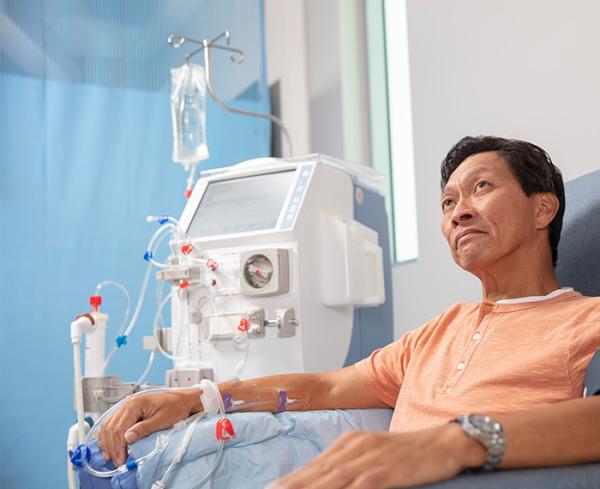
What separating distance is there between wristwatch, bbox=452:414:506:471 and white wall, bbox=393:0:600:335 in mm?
1442

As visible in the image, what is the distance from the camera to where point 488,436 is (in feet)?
2.97

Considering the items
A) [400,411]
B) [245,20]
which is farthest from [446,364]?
[245,20]

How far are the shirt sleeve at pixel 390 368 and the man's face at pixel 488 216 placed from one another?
197 mm

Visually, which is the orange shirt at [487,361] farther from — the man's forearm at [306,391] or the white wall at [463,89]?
the white wall at [463,89]

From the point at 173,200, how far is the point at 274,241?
56.3 inches

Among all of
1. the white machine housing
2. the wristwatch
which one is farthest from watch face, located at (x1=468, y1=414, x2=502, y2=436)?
the white machine housing

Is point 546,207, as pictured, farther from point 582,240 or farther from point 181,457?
point 181,457

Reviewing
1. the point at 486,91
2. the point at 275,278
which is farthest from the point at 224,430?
the point at 486,91

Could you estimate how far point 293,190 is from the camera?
6.92 feet

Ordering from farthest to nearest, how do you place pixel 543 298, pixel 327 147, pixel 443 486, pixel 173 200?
1. pixel 327 147
2. pixel 173 200
3. pixel 543 298
4. pixel 443 486

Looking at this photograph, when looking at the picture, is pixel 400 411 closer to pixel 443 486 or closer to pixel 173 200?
pixel 443 486

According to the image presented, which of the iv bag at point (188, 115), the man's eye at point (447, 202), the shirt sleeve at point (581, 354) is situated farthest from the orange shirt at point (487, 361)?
the iv bag at point (188, 115)

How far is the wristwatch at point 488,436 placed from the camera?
90cm

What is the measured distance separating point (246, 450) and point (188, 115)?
6.28ft
